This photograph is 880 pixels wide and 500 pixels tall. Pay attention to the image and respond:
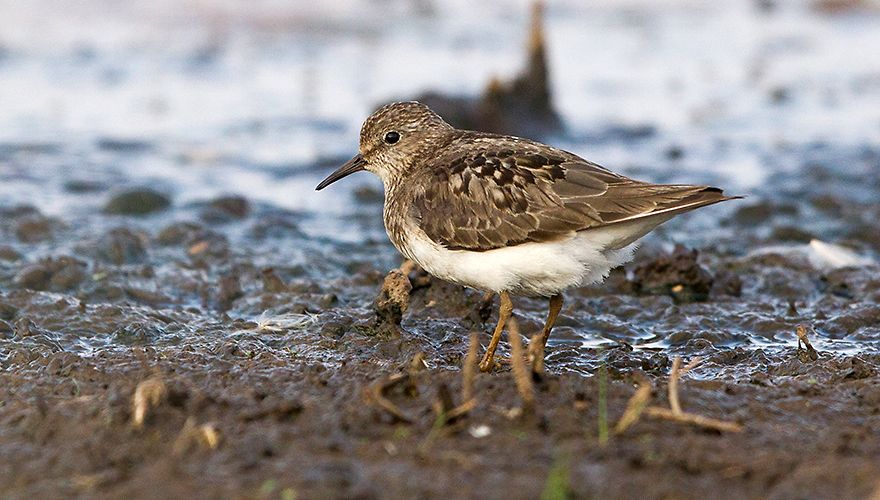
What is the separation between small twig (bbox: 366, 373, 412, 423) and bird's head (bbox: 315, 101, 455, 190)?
226 centimetres

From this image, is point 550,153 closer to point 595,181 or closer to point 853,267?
point 595,181

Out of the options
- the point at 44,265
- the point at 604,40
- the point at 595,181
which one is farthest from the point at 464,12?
the point at 595,181

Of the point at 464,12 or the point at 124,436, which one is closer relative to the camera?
the point at 124,436

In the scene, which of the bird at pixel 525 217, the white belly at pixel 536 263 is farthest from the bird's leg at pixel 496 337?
the white belly at pixel 536 263

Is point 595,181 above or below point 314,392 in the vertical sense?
above

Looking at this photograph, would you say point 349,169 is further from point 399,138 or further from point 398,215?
point 398,215

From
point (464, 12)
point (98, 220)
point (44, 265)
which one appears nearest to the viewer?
point (44, 265)

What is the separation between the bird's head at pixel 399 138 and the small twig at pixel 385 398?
7.41 feet

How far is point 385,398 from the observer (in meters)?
4.50

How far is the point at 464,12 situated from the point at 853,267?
10919 mm

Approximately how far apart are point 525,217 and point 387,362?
1.08 meters

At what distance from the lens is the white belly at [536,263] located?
18.4ft

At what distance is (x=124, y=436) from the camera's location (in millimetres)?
4238

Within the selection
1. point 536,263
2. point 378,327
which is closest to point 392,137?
point 378,327
